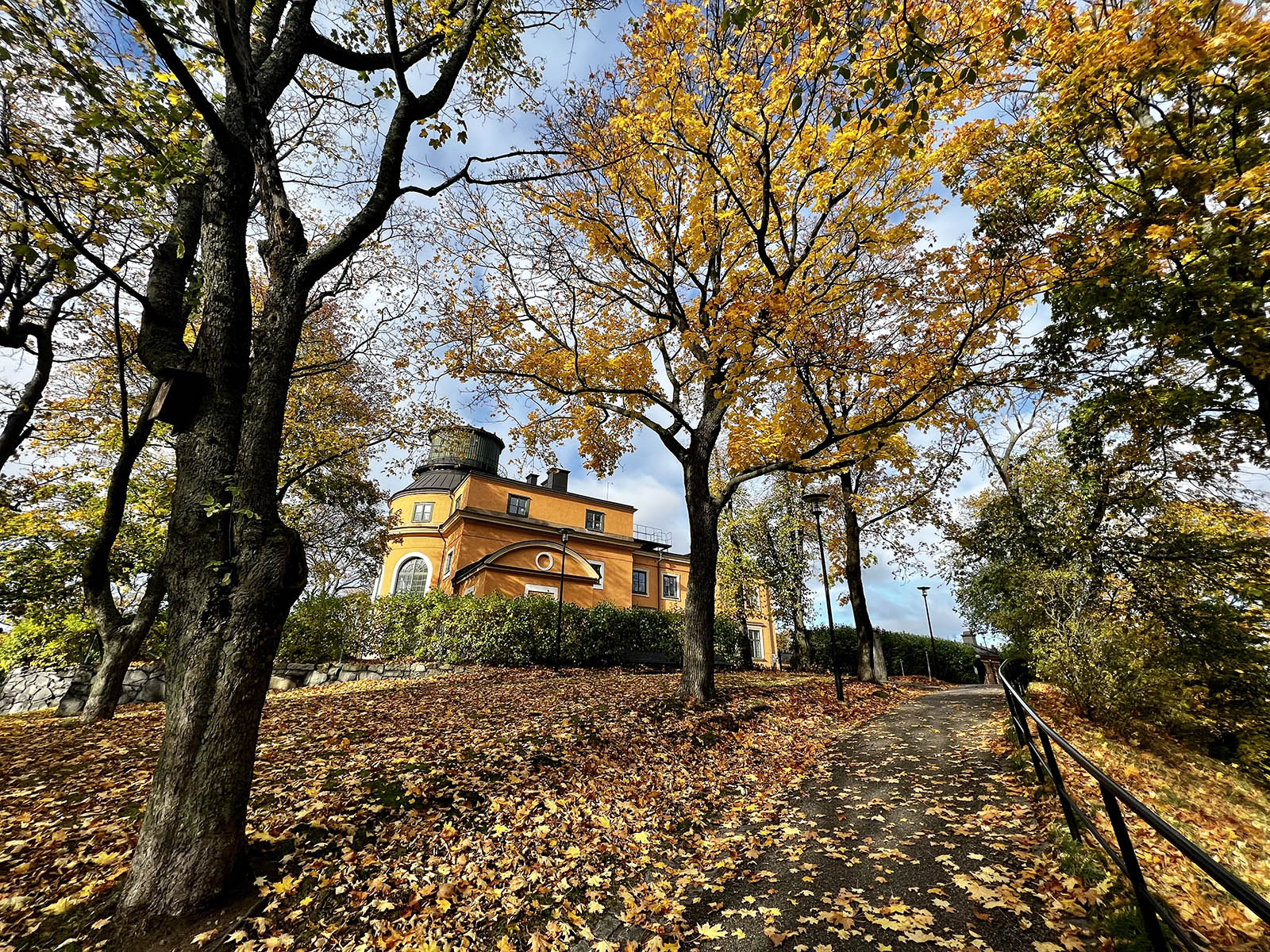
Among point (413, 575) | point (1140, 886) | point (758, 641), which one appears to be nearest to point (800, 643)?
point (758, 641)

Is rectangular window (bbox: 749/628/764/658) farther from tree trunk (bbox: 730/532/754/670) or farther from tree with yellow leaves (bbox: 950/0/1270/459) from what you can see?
tree with yellow leaves (bbox: 950/0/1270/459)

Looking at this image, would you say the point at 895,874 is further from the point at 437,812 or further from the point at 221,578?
the point at 221,578

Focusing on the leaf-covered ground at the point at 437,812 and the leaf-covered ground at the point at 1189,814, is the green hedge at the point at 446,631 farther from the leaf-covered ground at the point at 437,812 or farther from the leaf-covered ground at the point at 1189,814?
the leaf-covered ground at the point at 1189,814

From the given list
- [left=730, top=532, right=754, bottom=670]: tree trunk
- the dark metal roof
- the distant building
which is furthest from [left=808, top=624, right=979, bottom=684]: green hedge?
the dark metal roof

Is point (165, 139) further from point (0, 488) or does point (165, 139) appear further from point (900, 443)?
point (900, 443)

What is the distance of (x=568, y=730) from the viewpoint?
7.80 meters

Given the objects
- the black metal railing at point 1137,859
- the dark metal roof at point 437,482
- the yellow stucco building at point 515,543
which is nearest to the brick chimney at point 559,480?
the yellow stucco building at point 515,543

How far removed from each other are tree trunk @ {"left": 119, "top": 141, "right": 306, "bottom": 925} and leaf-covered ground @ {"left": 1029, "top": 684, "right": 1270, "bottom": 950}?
722 centimetres

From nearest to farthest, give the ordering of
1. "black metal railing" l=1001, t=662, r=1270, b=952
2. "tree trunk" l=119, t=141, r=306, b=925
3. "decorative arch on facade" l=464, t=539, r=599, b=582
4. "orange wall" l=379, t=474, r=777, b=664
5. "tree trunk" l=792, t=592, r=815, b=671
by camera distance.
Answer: "black metal railing" l=1001, t=662, r=1270, b=952, "tree trunk" l=119, t=141, r=306, b=925, "decorative arch on facade" l=464, t=539, r=599, b=582, "orange wall" l=379, t=474, r=777, b=664, "tree trunk" l=792, t=592, r=815, b=671

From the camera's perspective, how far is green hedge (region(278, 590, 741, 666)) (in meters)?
15.7

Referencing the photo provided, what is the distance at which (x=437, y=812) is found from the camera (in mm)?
4984

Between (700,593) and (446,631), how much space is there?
9.94 m

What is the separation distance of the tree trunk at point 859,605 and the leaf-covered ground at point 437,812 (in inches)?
304

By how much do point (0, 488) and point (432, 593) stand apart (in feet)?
34.2
